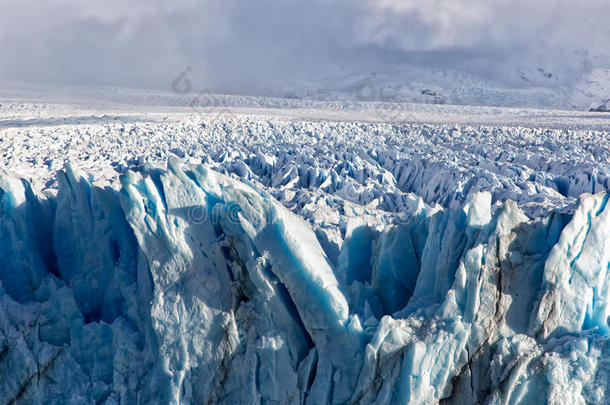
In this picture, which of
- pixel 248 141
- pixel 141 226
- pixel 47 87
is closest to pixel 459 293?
pixel 141 226

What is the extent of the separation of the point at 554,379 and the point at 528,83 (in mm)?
71824

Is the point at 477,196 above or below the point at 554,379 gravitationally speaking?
above

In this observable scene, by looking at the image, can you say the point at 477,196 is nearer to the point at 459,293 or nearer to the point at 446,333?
the point at 459,293

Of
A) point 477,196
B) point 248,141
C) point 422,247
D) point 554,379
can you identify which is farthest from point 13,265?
point 248,141

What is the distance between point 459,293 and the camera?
121 inches

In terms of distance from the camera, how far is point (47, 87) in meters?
53.7

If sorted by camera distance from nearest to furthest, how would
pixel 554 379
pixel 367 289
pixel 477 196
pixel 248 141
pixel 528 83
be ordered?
pixel 554 379 < pixel 477 196 < pixel 367 289 < pixel 248 141 < pixel 528 83

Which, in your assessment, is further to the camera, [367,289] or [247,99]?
[247,99]

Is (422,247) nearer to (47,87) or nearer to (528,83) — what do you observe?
(47,87)

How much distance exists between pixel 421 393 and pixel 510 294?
84cm

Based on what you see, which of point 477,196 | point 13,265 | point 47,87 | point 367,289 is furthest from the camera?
point 47,87

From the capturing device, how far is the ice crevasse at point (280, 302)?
3.00 meters

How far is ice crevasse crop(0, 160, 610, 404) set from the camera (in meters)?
3.00

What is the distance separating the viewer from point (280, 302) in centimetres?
348
